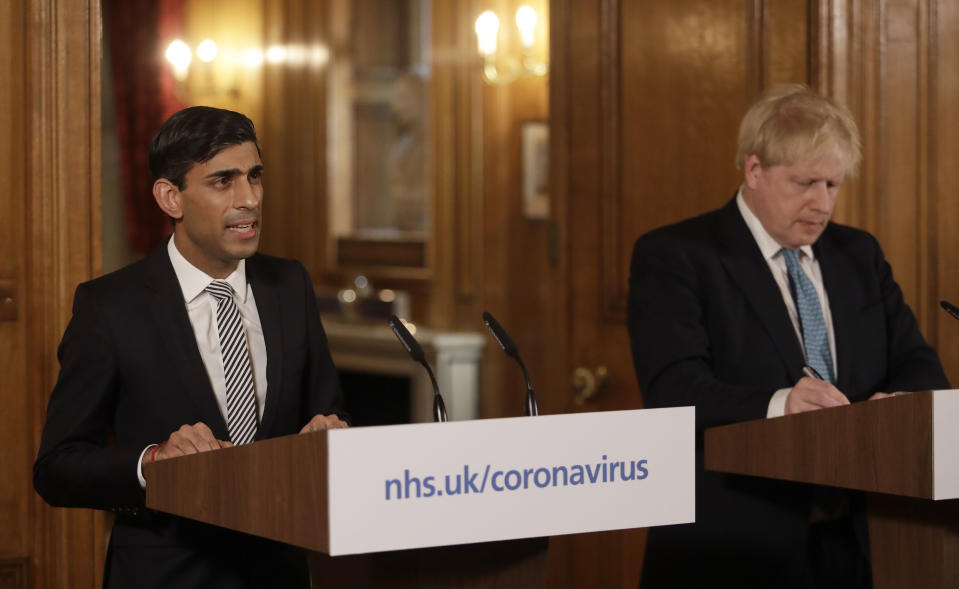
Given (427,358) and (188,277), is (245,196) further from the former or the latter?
(427,358)

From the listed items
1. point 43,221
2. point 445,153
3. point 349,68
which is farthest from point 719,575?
point 349,68

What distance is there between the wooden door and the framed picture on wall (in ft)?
5.06

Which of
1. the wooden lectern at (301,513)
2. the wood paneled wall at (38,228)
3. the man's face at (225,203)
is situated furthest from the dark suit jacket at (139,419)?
the wood paneled wall at (38,228)

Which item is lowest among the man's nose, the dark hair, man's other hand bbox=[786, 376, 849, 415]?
man's other hand bbox=[786, 376, 849, 415]

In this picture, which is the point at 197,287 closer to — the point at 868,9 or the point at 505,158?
the point at 868,9

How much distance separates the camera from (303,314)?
2102 mm

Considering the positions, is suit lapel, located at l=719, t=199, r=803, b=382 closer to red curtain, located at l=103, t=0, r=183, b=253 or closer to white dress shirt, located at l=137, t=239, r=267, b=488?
white dress shirt, located at l=137, t=239, r=267, b=488

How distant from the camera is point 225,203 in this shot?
1.92 meters

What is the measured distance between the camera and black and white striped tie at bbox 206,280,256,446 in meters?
1.94

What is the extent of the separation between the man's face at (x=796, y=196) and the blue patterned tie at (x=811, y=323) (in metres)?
0.08

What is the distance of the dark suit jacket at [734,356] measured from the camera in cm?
236

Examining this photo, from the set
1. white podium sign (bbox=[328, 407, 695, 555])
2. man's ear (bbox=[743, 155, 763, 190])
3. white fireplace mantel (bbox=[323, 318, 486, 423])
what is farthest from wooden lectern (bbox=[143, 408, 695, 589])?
white fireplace mantel (bbox=[323, 318, 486, 423])

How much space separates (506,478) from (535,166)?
395cm

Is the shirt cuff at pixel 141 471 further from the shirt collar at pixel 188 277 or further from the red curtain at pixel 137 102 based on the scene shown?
the red curtain at pixel 137 102
